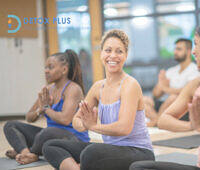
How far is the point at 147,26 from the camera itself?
630 cm

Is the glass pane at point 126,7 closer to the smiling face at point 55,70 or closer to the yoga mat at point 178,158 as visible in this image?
the smiling face at point 55,70

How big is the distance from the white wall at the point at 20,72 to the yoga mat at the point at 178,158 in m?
3.41

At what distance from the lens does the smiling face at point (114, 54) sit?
217cm

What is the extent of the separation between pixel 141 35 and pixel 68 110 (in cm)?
387

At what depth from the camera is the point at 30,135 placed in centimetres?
293

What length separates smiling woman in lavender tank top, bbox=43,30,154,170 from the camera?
6.50 ft

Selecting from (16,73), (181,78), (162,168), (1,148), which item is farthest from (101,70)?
(162,168)

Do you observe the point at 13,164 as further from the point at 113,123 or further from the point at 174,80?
the point at 174,80

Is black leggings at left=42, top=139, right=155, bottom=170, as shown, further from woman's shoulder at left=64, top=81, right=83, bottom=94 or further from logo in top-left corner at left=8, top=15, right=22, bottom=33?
logo in top-left corner at left=8, top=15, right=22, bottom=33

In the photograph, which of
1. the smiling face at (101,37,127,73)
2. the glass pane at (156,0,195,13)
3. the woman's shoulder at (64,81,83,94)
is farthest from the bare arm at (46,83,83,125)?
the glass pane at (156,0,195,13)

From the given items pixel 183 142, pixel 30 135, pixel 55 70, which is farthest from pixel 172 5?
pixel 30 135

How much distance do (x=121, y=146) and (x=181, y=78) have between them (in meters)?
2.89

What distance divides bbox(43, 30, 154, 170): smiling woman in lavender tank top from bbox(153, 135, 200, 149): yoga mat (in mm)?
1324

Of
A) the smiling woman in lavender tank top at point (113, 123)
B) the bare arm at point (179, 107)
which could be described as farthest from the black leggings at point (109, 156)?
the bare arm at point (179, 107)
